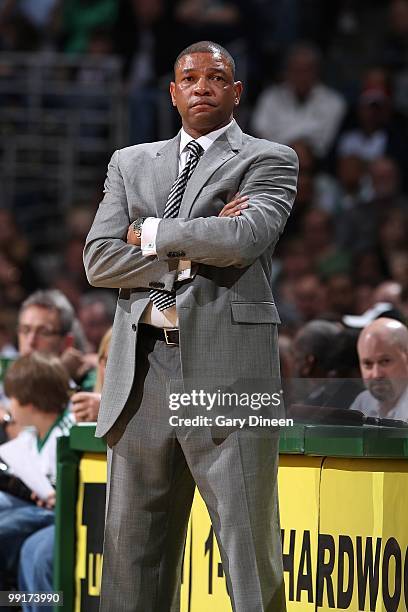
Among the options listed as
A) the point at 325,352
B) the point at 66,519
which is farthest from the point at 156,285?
the point at 325,352

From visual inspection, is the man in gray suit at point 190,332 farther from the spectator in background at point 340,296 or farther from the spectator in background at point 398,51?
the spectator in background at point 398,51

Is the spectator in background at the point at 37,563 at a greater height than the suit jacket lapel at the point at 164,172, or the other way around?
the suit jacket lapel at the point at 164,172

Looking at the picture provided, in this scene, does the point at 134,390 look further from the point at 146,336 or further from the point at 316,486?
the point at 316,486

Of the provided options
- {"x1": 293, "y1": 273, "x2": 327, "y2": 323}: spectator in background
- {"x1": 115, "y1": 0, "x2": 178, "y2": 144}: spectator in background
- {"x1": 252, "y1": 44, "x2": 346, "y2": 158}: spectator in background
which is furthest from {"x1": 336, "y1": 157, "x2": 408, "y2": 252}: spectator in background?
{"x1": 115, "y1": 0, "x2": 178, "y2": 144}: spectator in background

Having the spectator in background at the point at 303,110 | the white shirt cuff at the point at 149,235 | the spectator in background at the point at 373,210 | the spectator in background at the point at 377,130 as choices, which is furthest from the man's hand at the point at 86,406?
the spectator in background at the point at 303,110

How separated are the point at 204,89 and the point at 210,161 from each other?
0.66 ft

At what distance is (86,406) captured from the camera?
530cm

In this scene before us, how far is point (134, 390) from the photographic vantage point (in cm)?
372

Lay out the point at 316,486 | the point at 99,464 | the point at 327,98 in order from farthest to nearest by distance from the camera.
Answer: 1. the point at 327,98
2. the point at 99,464
3. the point at 316,486

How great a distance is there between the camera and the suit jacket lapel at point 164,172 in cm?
379

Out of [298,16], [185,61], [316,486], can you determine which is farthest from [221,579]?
[298,16]

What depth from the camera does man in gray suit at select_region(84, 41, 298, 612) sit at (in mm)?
3594

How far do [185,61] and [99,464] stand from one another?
1.67 meters

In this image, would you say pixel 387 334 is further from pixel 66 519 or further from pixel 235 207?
pixel 235 207
